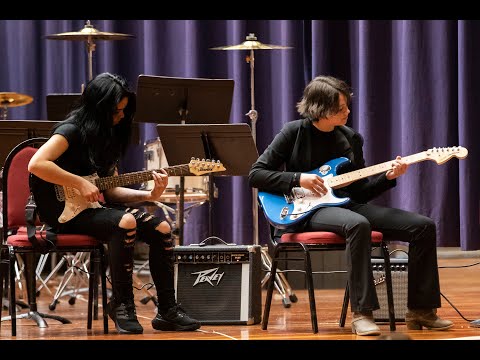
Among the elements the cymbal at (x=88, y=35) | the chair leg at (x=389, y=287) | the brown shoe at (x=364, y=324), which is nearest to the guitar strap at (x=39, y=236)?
the brown shoe at (x=364, y=324)

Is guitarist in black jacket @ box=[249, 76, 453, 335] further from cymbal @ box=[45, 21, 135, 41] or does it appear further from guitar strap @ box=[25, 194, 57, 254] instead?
cymbal @ box=[45, 21, 135, 41]

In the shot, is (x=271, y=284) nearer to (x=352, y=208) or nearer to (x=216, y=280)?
(x=216, y=280)

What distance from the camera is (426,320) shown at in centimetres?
437

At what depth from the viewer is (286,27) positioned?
705 cm

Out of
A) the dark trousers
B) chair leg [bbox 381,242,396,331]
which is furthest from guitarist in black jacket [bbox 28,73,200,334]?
chair leg [bbox 381,242,396,331]

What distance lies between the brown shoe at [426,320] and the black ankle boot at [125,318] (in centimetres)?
133

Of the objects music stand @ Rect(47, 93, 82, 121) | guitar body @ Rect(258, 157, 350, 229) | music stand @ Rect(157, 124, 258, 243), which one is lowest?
guitar body @ Rect(258, 157, 350, 229)

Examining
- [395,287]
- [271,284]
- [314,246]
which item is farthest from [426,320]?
[271,284]

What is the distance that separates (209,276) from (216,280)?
43 millimetres

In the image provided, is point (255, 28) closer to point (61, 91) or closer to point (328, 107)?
point (61, 91)

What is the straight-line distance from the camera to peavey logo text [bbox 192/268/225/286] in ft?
15.6
